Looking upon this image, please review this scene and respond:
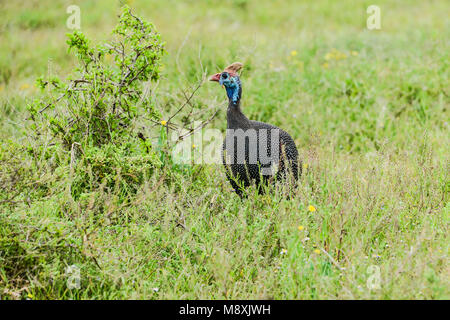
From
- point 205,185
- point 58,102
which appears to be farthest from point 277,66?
point 58,102

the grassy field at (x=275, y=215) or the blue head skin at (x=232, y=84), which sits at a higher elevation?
the blue head skin at (x=232, y=84)

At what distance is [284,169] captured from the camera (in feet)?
11.7

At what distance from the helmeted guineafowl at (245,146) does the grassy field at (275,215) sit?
0.17m

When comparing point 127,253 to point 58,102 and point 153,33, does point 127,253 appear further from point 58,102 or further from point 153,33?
point 153,33

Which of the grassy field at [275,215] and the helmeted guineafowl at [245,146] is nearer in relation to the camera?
the grassy field at [275,215]

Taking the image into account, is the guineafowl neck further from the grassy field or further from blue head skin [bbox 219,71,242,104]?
the grassy field

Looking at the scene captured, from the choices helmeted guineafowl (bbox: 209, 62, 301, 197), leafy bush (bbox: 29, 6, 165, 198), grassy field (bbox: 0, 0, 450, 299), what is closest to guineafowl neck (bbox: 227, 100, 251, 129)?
helmeted guineafowl (bbox: 209, 62, 301, 197)

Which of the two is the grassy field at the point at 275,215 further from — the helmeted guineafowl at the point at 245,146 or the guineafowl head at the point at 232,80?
the guineafowl head at the point at 232,80

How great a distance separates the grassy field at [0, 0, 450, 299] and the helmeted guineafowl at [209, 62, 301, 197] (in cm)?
17

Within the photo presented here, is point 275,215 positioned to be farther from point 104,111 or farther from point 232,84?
point 104,111

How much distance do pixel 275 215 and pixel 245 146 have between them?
570mm

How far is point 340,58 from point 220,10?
356 cm

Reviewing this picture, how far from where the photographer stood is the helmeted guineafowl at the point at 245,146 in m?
3.50

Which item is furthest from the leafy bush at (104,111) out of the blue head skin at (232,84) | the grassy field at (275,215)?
the blue head skin at (232,84)
